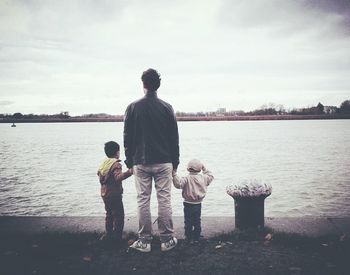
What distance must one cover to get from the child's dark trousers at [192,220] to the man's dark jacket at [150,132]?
31.6 inches

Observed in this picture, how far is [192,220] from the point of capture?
A: 4.84m

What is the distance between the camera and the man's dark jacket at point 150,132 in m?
4.35

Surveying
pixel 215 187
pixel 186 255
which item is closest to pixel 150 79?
pixel 186 255

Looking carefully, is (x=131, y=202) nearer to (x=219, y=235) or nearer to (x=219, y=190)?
(x=219, y=190)

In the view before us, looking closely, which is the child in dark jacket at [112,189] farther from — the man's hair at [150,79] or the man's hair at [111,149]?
the man's hair at [150,79]

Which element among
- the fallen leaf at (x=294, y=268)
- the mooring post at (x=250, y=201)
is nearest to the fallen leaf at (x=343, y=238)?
the mooring post at (x=250, y=201)

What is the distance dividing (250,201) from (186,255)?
4.49ft

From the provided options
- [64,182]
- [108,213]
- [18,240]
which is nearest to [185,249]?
[108,213]

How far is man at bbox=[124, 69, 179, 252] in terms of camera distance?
4.37 meters

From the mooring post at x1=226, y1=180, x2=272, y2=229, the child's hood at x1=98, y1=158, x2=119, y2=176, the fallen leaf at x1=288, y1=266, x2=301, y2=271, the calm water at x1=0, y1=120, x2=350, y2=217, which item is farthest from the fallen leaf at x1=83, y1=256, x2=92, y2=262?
the calm water at x1=0, y1=120, x2=350, y2=217

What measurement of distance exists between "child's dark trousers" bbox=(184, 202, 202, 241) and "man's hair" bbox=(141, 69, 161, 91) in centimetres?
173

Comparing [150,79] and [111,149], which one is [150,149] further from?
[150,79]

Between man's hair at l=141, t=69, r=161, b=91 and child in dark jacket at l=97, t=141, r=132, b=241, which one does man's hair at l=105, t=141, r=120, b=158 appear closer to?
child in dark jacket at l=97, t=141, r=132, b=241

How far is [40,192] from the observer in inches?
452
